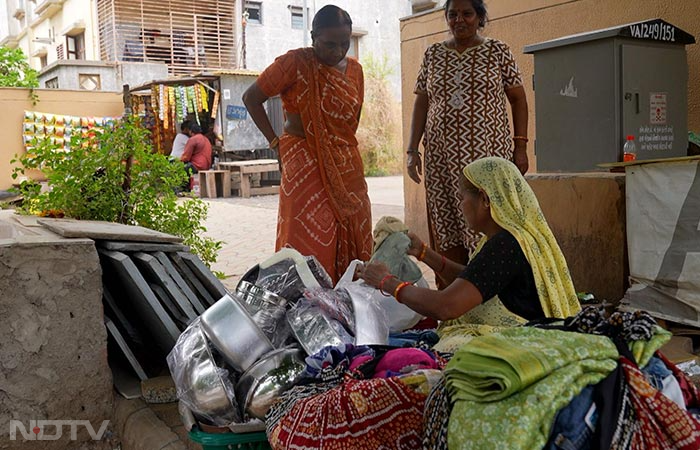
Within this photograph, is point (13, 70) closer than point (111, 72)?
No

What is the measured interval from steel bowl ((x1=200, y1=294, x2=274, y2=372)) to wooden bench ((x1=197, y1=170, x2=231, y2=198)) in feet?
41.7

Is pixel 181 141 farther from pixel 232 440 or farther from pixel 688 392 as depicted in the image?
pixel 688 392

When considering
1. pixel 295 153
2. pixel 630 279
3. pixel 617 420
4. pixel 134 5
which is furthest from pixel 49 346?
pixel 134 5

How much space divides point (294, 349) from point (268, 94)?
7.15ft

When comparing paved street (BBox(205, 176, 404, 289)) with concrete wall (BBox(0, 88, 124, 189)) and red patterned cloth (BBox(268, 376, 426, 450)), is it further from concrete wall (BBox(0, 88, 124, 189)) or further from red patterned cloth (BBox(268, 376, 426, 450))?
concrete wall (BBox(0, 88, 124, 189))

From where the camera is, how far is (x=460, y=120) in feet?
13.1

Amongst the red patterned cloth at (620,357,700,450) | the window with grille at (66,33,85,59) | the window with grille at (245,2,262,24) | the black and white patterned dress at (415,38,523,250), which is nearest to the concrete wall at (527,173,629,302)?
the black and white patterned dress at (415,38,523,250)

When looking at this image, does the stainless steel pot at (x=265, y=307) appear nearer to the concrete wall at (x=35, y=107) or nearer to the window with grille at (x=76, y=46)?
the concrete wall at (x=35, y=107)

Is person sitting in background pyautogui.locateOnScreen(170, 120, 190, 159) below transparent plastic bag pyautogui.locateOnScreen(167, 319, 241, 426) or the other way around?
the other way around

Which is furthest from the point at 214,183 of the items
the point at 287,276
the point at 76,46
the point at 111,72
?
the point at 287,276

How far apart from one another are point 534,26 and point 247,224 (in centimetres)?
518

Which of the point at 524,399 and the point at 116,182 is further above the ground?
the point at 116,182

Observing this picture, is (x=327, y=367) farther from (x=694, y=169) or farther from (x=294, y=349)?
(x=694, y=169)

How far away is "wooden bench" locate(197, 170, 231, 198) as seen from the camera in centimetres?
1492
